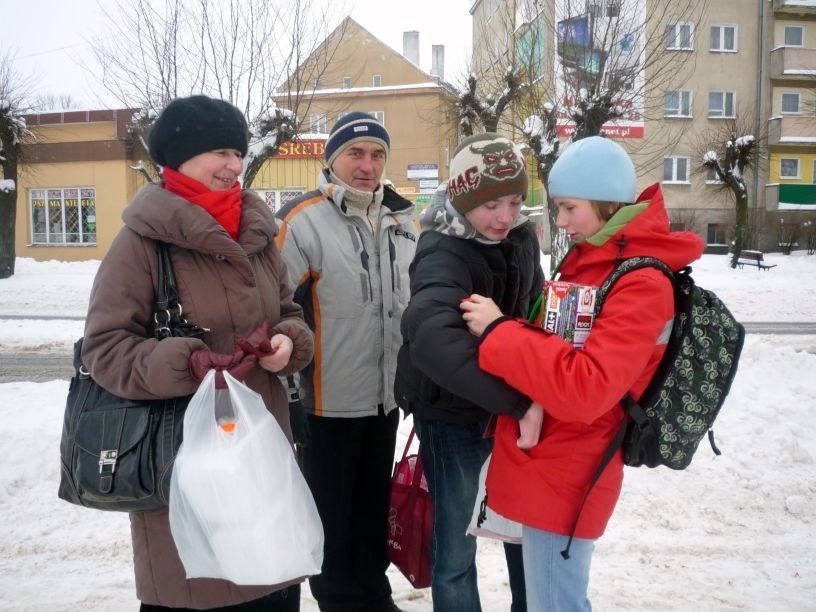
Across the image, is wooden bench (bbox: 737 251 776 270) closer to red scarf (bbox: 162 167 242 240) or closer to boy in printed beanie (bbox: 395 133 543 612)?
boy in printed beanie (bbox: 395 133 543 612)

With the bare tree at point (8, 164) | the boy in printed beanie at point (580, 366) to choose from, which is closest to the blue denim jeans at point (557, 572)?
the boy in printed beanie at point (580, 366)

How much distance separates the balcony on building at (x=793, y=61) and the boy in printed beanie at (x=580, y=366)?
1445 inches

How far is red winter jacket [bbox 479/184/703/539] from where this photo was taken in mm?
1838

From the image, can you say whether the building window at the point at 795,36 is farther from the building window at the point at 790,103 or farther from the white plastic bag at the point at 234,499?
the white plastic bag at the point at 234,499

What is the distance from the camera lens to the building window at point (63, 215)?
27844mm

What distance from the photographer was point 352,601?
3.13 m

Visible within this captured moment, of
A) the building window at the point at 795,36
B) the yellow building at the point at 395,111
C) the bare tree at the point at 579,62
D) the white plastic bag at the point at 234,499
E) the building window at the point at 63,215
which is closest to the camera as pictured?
the white plastic bag at the point at 234,499

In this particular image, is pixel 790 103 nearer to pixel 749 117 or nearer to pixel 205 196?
pixel 749 117

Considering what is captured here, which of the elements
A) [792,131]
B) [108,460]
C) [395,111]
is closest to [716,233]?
[792,131]

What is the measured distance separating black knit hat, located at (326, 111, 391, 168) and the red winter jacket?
4.38 feet

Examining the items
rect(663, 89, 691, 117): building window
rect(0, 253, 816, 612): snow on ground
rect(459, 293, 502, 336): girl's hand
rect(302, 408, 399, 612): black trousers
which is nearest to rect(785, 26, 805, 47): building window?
rect(663, 89, 691, 117): building window

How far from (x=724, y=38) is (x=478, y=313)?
38054 mm

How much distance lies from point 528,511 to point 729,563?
7.11 ft

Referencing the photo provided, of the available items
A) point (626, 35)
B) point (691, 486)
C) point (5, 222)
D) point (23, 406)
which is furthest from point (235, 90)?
point (5, 222)
